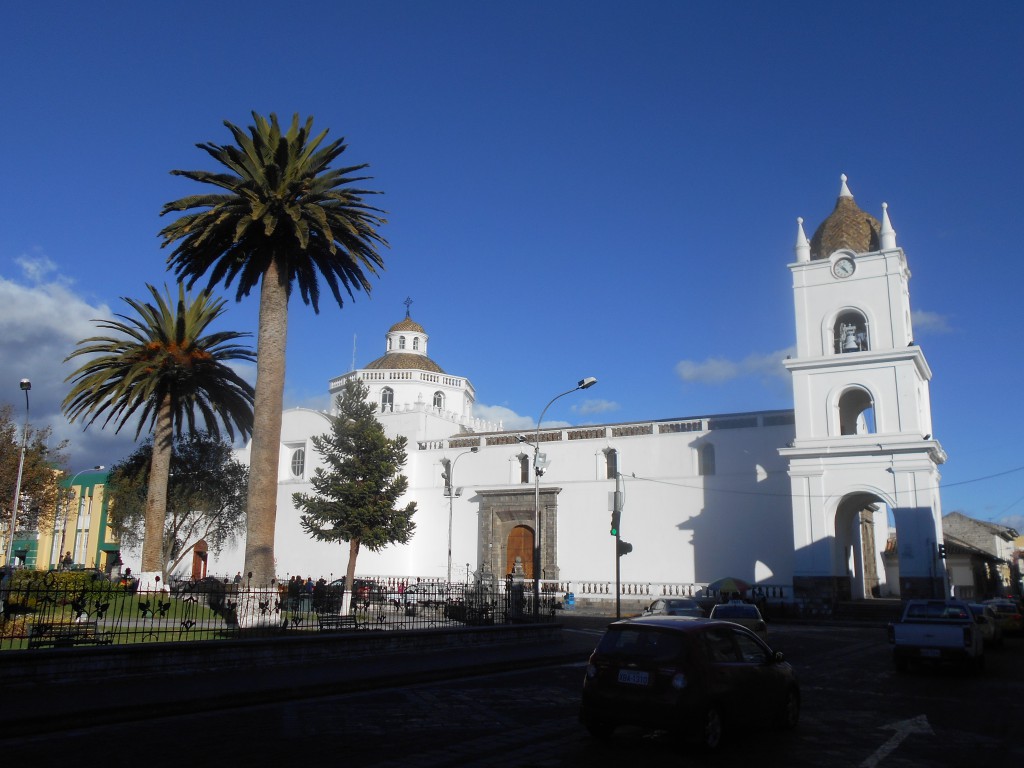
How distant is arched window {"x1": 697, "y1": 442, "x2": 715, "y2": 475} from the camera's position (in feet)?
133

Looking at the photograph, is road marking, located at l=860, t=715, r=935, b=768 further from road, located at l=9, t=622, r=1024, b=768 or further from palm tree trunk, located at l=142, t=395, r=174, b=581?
palm tree trunk, located at l=142, t=395, r=174, b=581

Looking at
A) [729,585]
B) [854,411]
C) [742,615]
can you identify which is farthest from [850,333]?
[742,615]

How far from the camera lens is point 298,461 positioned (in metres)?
50.0

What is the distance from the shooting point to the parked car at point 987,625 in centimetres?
2273

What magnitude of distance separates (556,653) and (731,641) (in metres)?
10.3

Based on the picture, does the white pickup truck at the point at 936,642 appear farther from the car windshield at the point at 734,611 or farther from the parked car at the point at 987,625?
the parked car at the point at 987,625

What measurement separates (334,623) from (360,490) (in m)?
19.4

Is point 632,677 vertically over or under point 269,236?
under

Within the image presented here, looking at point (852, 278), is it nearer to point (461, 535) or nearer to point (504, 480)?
point (504, 480)

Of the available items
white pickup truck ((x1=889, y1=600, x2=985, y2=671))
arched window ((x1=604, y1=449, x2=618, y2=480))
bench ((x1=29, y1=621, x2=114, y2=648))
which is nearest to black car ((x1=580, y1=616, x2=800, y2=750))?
white pickup truck ((x1=889, y1=600, x2=985, y2=671))

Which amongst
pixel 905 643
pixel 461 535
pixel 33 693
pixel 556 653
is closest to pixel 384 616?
pixel 556 653

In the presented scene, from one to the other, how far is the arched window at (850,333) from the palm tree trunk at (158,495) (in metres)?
28.0

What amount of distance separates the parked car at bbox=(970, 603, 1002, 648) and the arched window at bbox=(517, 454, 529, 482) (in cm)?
2445

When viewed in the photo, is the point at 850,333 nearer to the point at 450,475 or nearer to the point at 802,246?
the point at 802,246
